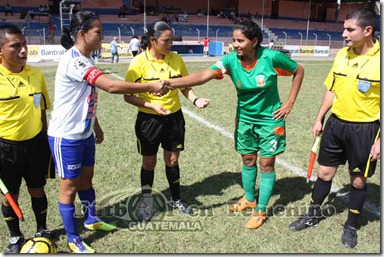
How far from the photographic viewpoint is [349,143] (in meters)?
3.63

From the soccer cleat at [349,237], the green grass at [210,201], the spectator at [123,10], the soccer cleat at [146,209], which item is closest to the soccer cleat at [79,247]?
the green grass at [210,201]

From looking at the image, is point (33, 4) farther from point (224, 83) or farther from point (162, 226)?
point (162, 226)

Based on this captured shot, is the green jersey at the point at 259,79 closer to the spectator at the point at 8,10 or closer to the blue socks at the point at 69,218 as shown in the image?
the blue socks at the point at 69,218

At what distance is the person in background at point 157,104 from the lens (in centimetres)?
379

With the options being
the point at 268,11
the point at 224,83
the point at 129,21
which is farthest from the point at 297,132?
the point at 268,11

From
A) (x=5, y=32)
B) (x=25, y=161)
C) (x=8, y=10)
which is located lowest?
(x=25, y=161)

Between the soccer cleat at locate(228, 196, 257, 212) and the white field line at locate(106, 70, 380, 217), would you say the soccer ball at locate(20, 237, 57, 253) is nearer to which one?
the soccer cleat at locate(228, 196, 257, 212)

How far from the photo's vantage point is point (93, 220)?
3918 mm

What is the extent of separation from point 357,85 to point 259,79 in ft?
3.05

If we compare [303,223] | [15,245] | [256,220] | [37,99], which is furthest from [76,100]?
[303,223]

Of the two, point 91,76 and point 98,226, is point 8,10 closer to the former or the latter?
point 98,226

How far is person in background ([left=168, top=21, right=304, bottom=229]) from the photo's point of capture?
369 cm

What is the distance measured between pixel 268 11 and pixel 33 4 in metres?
29.9

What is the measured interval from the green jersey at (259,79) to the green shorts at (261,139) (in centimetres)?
7
